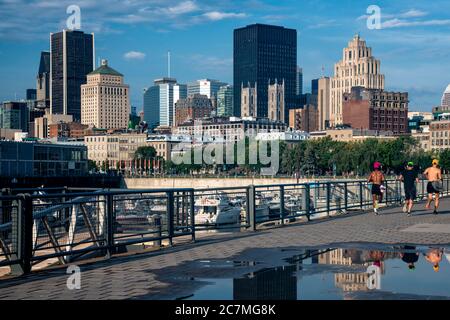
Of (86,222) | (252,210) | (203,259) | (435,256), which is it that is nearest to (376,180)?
(252,210)

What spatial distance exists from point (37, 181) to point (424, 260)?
4280 inches

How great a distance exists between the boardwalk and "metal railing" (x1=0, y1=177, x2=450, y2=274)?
552mm

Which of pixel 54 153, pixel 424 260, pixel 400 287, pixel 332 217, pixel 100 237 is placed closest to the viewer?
pixel 400 287

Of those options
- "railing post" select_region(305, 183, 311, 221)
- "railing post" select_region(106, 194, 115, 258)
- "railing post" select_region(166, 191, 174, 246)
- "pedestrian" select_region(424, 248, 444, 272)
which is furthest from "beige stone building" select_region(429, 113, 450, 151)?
"railing post" select_region(106, 194, 115, 258)

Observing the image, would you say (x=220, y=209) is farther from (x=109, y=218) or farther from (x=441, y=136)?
(x=441, y=136)

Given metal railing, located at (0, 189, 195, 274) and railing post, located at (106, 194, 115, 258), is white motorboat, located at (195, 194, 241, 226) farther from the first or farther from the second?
railing post, located at (106, 194, 115, 258)

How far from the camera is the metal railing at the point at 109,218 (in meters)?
14.2

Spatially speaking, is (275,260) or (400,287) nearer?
(400,287)

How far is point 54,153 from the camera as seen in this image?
143 metres

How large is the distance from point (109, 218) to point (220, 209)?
6.91 m

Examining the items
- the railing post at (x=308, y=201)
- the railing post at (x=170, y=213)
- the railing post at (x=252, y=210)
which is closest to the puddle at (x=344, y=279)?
the railing post at (x=170, y=213)

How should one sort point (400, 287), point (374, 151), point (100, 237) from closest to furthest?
point (400, 287), point (100, 237), point (374, 151)
